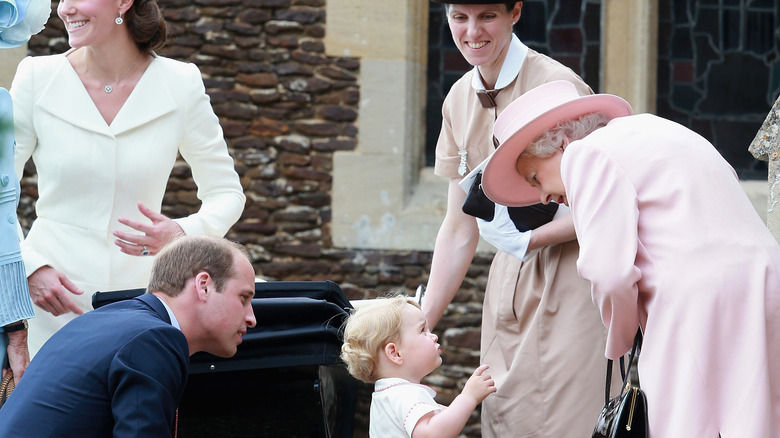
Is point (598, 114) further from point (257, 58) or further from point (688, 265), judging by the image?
point (257, 58)

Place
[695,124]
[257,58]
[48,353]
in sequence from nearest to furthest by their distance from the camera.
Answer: [48,353] < [257,58] < [695,124]

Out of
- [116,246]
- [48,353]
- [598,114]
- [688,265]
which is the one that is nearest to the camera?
[688,265]

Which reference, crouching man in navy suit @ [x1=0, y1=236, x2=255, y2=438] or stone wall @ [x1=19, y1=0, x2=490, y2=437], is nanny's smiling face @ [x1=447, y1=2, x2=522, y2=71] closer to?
crouching man in navy suit @ [x1=0, y1=236, x2=255, y2=438]

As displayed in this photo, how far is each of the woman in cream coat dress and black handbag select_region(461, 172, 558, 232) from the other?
0.84 metres

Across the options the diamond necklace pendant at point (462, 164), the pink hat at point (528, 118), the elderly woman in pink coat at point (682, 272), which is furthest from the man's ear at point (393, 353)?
the elderly woman in pink coat at point (682, 272)

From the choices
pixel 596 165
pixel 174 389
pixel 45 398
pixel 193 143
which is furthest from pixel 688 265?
pixel 193 143

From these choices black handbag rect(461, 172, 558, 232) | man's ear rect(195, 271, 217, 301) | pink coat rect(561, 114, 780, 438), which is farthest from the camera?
black handbag rect(461, 172, 558, 232)

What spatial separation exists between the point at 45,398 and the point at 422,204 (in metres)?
4.70

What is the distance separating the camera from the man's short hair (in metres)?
2.75

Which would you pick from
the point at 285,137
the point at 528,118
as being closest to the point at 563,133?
the point at 528,118

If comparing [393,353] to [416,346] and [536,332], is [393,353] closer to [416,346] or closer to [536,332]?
[416,346]

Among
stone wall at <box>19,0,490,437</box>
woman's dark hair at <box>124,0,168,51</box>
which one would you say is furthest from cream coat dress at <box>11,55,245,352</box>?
stone wall at <box>19,0,490,437</box>

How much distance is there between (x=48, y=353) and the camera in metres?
2.59

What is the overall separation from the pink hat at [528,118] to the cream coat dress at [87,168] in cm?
104
